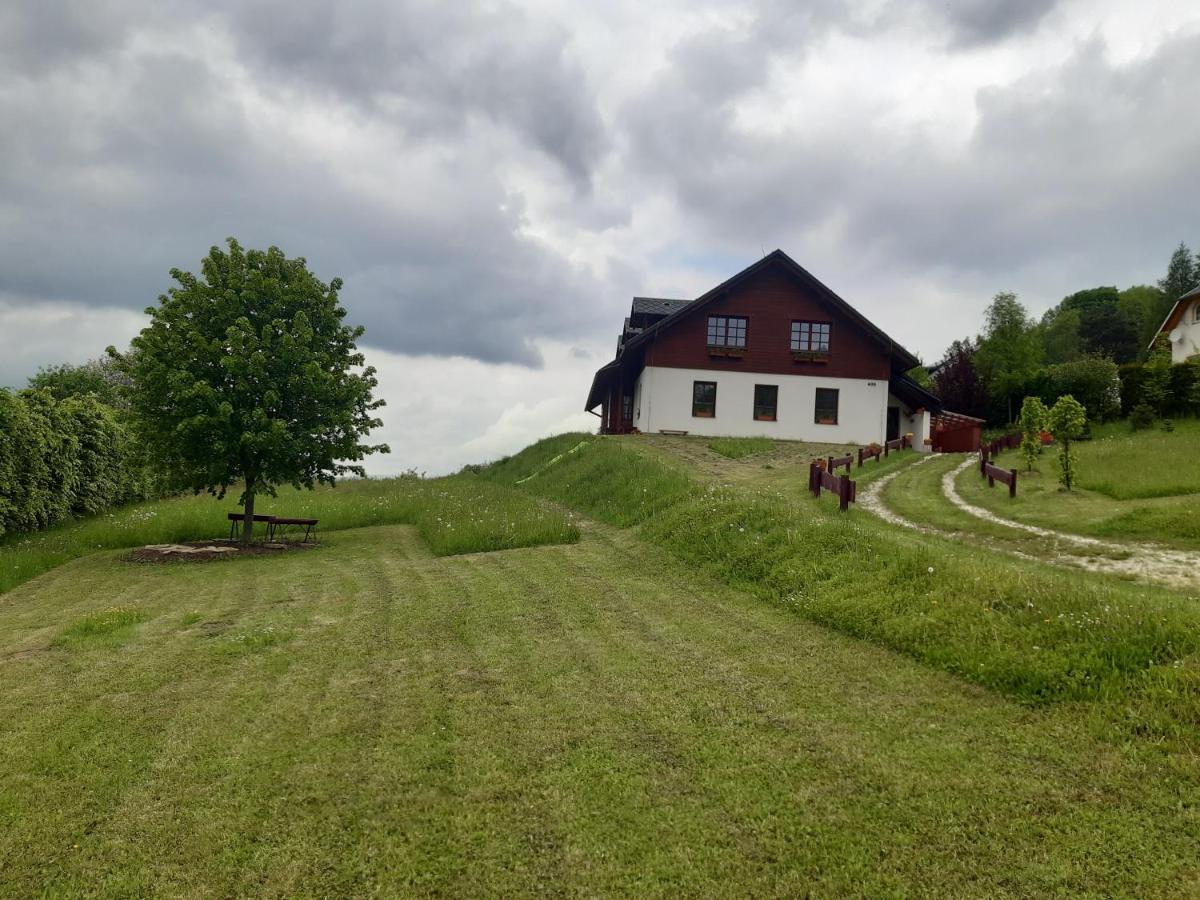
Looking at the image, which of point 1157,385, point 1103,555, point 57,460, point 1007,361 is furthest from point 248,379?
point 1007,361

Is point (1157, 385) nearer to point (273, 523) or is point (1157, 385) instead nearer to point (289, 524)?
point (289, 524)

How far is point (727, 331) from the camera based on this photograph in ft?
112

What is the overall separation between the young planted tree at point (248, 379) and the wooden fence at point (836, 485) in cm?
1224

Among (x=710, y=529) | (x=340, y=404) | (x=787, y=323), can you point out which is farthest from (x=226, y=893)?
(x=787, y=323)

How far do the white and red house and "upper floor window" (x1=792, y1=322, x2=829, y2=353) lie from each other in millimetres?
49

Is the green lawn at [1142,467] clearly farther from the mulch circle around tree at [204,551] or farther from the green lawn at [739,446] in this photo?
the mulch circle around tree at [204,551]

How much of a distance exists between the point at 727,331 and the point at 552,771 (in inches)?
1201

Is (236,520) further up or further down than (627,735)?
further up

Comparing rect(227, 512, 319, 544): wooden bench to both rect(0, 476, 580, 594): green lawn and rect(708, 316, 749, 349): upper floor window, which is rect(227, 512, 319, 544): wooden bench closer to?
rect(0, 476, 580, 594): green lawn

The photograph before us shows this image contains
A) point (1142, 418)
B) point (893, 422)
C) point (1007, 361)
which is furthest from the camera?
point (1007, 361)

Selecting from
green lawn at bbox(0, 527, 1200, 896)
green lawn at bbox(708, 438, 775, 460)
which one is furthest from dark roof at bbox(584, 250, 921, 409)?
green lawn at bbox(0, 527, 1200, 896)

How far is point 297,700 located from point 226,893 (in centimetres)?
289

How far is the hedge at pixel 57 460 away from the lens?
18.0 m

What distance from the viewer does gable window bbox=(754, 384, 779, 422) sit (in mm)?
34125
